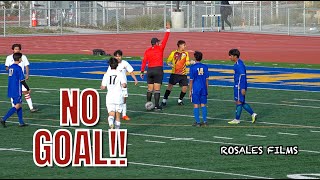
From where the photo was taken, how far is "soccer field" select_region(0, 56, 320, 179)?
17688 mm

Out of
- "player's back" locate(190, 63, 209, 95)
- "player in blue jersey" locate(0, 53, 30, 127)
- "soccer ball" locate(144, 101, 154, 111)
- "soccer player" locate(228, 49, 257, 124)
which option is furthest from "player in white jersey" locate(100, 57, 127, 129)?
"soccer ball" locate(144, 101, 154, 111)

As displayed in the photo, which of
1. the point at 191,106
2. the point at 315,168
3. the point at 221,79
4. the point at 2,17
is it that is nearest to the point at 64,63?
the point at 221,79

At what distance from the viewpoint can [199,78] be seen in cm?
2355

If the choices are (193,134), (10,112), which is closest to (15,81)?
(10,112)

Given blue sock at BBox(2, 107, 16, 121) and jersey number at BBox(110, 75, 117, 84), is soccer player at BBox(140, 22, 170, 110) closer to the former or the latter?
blue sock at BBox(2, 107, 16, 121)

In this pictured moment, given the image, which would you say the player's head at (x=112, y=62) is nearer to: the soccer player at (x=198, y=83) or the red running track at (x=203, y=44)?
the soccer player at (x=198, y=83)

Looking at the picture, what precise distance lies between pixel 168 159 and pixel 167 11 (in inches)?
2202

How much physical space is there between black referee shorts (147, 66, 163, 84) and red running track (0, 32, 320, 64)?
18.4 metres

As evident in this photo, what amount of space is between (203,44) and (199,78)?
33.1 meters

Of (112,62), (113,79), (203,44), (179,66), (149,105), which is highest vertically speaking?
(203,44)

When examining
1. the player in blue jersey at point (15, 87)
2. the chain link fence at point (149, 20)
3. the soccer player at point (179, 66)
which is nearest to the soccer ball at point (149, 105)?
the soccer player at point (179, 66)

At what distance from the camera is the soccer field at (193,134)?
58.0 ft

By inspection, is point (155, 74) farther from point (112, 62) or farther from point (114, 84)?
point (112, 62)

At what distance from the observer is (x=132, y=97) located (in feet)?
99.1
